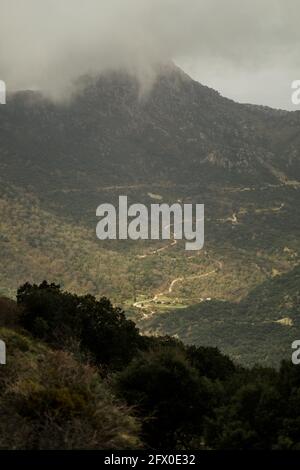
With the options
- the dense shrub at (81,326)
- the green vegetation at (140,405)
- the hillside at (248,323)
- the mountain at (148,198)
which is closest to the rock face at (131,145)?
the mountain at (148,198)

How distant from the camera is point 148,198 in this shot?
520ft

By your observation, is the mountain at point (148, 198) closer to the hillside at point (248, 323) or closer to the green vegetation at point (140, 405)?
the hillside at point (248, 323)

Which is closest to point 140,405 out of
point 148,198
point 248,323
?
point 248,323

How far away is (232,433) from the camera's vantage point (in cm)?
1458

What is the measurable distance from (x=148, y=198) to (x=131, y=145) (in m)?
34.4

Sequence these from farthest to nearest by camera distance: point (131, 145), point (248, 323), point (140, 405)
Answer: point (131, 145)
point (248, 323)
point (140, 405)

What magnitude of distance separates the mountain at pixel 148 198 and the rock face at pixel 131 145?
1.41 ft

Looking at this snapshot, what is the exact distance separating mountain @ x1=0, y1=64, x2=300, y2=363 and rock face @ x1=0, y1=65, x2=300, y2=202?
43cm

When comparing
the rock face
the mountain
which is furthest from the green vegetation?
the rock face

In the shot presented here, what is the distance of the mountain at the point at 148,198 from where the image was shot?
11019 cm

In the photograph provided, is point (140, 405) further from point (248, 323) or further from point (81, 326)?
point (248, 323)

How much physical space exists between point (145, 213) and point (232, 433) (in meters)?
135

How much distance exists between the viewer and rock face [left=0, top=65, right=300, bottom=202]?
16449 centimetres

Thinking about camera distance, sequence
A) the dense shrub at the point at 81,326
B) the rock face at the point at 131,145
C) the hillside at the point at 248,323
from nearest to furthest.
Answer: the dense shrub at the point at 81,326 → the hillside at the point at 248,323 → the rock face at the point at 131,145
